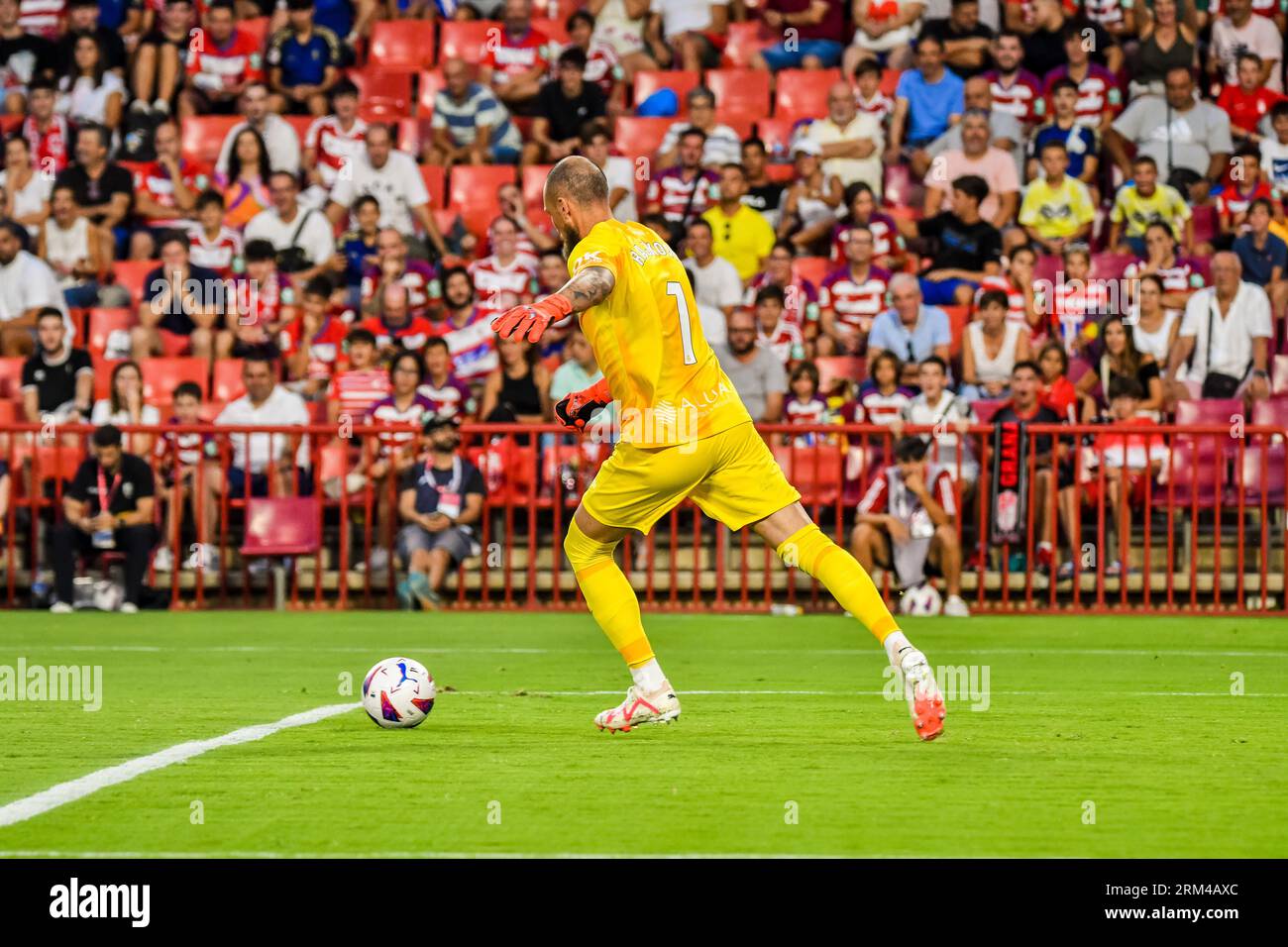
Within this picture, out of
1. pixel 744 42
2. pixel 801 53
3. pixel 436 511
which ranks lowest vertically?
pixel 436 511

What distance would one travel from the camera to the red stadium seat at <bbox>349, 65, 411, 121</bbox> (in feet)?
75.4

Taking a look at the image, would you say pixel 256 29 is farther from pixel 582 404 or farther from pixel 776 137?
pixel 582 404

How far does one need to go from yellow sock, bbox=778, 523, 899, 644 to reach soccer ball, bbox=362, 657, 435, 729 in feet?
5.87

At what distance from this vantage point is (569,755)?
819 centimetres

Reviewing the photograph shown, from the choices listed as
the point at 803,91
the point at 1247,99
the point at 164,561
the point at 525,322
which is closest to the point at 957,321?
the point at 803,91

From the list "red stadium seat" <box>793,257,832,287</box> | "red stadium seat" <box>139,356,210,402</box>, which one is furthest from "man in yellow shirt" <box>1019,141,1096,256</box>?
"red stadium seat" <box>139,356,210,402</box>

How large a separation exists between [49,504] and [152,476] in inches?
51.4

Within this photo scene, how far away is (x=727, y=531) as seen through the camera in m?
17.7

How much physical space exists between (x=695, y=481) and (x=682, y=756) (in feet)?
4.49

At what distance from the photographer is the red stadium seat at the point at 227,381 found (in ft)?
64.7
